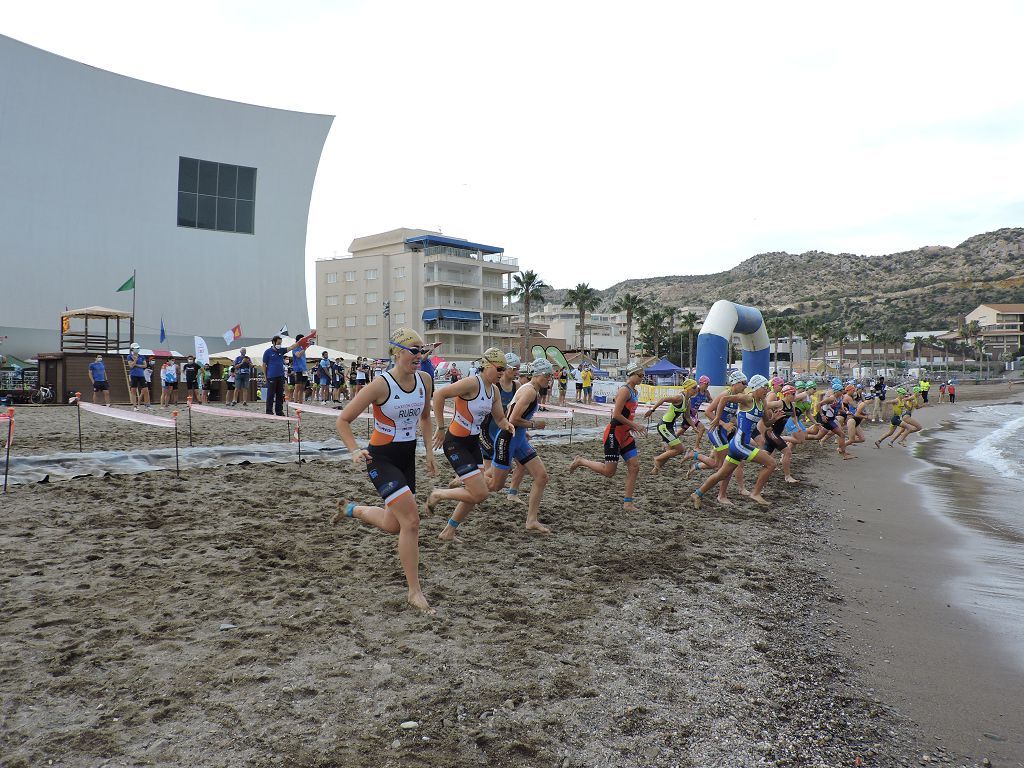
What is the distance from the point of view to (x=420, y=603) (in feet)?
14.7

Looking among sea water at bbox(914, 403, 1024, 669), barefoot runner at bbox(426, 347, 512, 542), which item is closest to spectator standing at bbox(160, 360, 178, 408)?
barefoot runner at bbox(426, 347, 512, 542)

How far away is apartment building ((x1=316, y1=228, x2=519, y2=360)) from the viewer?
6450 centimetres

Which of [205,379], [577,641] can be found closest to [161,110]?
[205,379]

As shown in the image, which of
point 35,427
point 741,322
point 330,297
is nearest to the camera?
point 35,427

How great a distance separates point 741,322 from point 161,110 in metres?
41.9

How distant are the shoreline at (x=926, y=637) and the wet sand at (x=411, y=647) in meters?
0.18

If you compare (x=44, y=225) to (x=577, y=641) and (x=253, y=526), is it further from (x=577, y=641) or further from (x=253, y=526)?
(x=577, y=641)

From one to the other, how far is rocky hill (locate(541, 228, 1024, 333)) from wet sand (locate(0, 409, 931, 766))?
13292 centimetres

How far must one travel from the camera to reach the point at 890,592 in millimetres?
5547

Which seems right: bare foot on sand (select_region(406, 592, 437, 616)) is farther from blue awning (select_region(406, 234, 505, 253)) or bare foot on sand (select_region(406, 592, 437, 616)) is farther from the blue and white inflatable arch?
blue awning (select_region(406, 234, 505, 253))

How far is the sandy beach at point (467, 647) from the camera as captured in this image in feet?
9.86

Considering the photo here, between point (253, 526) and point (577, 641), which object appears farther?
point (253, 526)

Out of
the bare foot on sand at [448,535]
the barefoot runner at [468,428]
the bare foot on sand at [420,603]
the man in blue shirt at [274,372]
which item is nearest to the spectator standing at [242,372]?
the man in blue shirt at [274,372]

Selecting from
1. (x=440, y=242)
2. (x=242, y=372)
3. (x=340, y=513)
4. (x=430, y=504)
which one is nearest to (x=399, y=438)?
(x=340, y=513)
